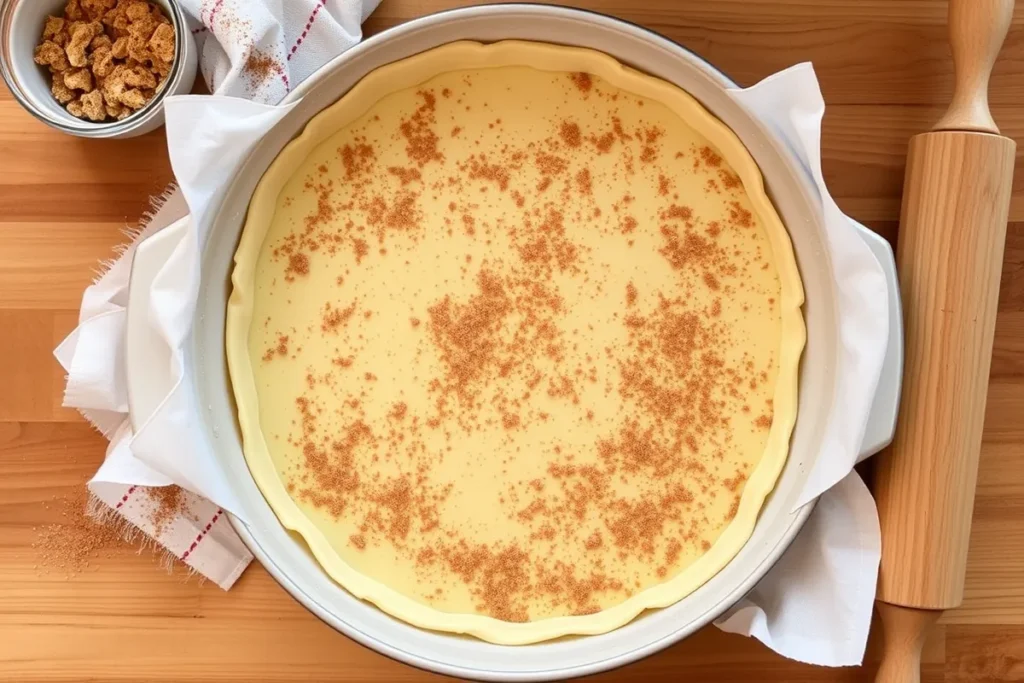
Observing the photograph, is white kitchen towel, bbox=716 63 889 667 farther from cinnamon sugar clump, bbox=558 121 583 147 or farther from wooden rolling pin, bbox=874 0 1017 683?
cinnamon sugar clump, bbox=558 121 583 147

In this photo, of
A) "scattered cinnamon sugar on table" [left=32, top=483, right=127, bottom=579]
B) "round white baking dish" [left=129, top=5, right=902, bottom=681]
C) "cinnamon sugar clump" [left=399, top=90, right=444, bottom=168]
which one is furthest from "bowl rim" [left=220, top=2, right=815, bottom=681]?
"scattered cinnamon sugar on table" [left=32, top=483, right=127, bottom=579]

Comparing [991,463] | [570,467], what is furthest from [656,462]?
[991,463]

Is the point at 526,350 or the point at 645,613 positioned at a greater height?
the point at 526,350

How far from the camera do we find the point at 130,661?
94cm

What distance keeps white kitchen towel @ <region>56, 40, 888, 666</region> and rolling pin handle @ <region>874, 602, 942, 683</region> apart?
0.13 feet

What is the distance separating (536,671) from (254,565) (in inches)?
13.4

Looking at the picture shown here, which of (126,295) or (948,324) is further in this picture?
(126,295)

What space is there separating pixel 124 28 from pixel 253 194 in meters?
0.21

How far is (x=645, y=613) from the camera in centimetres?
87

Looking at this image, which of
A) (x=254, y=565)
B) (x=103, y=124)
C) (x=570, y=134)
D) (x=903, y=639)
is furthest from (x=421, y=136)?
(x=903, y=639)

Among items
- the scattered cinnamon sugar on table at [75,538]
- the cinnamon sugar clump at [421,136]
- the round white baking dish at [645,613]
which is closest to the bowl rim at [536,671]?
the round white baking dish at [645,613]

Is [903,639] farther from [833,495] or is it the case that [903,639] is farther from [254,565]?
[254,565]

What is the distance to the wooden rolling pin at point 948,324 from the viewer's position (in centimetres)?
79

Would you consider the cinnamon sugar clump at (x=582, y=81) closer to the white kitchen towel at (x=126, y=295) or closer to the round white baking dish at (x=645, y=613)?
the round white baking dish at (x=645, y=613)
